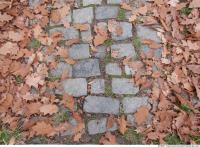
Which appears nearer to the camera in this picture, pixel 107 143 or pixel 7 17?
pixel 107 143

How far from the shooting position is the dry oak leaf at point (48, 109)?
12.0 feet

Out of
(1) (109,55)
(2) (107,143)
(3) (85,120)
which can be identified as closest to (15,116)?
(3) (85,120)

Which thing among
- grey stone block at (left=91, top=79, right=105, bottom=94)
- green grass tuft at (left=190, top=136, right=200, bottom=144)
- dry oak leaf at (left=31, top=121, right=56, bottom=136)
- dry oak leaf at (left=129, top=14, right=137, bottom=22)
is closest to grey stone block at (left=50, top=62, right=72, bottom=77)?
grey stone block at (left=91, top=79, right=105, bottom=94)

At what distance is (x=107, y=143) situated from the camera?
137 inches

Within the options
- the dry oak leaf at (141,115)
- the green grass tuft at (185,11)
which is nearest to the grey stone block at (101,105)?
the dry oak leaf at (141,115)

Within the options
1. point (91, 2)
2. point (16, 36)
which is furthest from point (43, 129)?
point (91, 2)

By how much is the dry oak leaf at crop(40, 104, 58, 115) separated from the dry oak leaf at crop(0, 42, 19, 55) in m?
0.80

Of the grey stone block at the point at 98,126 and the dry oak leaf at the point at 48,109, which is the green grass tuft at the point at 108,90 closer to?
the grey stone block at the point at 98,126

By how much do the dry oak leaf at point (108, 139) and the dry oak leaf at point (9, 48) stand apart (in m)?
1.44

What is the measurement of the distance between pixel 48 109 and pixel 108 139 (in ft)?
2.30

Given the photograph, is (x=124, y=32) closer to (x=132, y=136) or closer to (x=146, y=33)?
(x=146, y=33)

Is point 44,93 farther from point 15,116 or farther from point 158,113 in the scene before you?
point 158,113

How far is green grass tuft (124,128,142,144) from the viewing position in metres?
3.53

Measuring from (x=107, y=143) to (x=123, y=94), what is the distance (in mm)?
592
